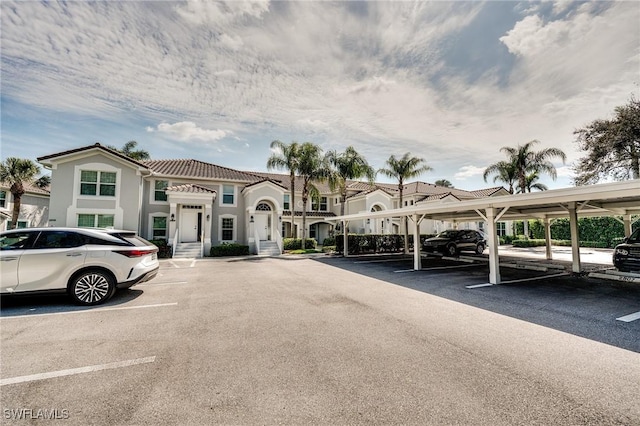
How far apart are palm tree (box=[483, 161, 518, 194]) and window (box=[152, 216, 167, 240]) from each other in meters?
30.3

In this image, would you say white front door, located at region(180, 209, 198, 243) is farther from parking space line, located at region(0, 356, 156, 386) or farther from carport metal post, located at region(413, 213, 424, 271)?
parking space line, located at region(0, 356, 156, 386)

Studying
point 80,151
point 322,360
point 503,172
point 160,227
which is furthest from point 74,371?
point 503,172

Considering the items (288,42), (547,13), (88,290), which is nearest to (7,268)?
(88,290)

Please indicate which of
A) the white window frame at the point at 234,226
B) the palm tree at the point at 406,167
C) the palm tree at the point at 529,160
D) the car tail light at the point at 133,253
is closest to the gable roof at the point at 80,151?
the white window frame at the point at 234,226

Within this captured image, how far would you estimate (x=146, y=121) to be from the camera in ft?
45.1

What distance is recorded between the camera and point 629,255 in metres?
9.19

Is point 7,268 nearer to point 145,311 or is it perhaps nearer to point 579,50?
point 145,311

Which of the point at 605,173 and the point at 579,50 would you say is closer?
the point at 579,50

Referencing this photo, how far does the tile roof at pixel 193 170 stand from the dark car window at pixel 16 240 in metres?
15.0

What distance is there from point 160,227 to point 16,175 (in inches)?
521

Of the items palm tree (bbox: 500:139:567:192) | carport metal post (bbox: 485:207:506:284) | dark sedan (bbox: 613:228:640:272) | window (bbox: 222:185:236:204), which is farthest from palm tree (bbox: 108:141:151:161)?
palm tree (bbox: 500:139:567:192)

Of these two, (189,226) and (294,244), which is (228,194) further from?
(294,244)

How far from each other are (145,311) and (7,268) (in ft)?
9.55

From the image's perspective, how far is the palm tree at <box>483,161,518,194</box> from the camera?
26.6 m
